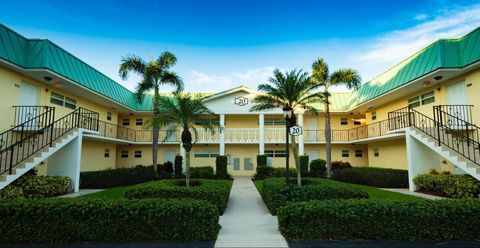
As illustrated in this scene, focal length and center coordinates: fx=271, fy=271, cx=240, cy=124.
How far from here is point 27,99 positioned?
14.4 metres

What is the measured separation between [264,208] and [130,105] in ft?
59.5

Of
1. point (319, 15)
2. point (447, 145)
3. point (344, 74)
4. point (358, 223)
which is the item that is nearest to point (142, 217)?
point (358, 223)

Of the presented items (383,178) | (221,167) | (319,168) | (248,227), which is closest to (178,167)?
(221,167)

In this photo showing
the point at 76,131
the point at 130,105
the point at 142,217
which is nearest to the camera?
the point at 142,217

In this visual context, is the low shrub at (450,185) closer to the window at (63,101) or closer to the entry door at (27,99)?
the entry door at (27,99)

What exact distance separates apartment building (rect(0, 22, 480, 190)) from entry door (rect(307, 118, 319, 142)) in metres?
0.10

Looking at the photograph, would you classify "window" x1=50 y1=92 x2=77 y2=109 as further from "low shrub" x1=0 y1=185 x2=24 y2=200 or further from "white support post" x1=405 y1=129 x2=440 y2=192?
"white support post" x1=405 y1=129 x2=440 y2=192

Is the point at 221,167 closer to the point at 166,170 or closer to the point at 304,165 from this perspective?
the point at 166,170

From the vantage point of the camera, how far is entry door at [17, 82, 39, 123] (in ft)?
45.7

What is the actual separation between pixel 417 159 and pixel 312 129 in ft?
41.1

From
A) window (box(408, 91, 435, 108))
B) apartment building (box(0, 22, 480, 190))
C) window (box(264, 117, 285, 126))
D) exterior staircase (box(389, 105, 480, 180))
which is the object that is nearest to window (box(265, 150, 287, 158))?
apartment building (box(0, 22, 480, 190))

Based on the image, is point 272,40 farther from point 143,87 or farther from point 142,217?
point 142,217

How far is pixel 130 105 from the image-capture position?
79.8 feet

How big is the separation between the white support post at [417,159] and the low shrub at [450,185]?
16.3 inches
